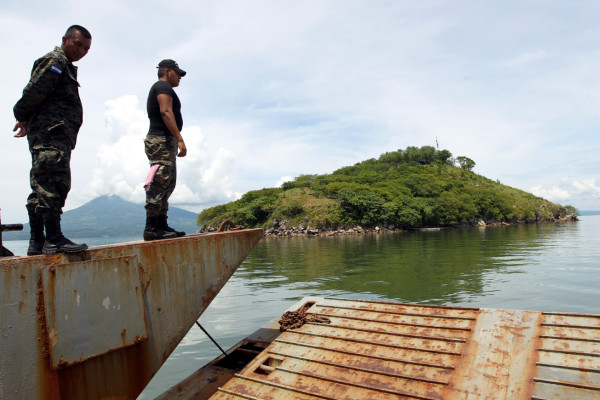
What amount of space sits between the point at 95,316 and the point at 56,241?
0.73m

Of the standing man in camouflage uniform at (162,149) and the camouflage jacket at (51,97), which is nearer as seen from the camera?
the camouflage jacket at (51,97)

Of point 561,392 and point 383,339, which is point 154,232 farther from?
point 561,392

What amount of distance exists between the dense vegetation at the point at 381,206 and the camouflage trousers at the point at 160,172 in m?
59.7

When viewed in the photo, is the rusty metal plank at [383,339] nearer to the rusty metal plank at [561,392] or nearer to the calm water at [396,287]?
the rusty metal plank at [561,392]

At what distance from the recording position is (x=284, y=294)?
12.7 metres

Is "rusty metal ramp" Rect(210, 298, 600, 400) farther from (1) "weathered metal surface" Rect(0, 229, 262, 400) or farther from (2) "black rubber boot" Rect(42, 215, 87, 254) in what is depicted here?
(2) "black rubber boot" Rect(42, 215, 87, 254)

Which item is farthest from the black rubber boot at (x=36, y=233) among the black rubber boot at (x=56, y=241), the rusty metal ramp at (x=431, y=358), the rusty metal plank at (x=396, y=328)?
the rusty metal plank at (x=396, y=328)

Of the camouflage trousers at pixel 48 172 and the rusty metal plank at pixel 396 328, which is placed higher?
the camouflage trousers at pixel 48 172

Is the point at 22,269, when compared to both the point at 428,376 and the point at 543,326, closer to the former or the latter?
the point at 428,376

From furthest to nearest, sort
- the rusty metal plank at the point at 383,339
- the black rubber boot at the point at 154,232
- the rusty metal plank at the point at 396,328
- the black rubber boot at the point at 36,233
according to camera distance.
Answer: the rusty metal plank at the point at 396,328, the rusty metal plank at the point at 383,339, the black rubber boot at the point at 154,232, the black rubber boot at the point at 36,233

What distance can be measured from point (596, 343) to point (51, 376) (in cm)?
583

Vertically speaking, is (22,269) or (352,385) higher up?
(22,269)

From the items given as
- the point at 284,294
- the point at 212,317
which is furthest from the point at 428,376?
the point at 284,294

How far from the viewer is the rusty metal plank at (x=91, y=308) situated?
2953mm
